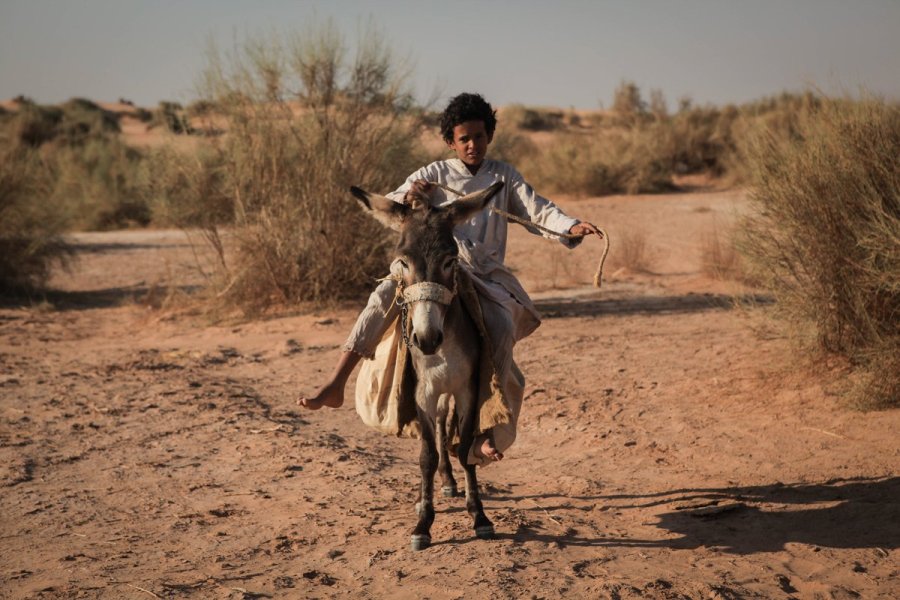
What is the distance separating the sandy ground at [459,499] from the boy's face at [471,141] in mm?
2067

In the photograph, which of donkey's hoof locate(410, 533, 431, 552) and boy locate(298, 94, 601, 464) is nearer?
donkey's hoof locate(410, 533, 431, 552)

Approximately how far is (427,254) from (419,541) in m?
1.53

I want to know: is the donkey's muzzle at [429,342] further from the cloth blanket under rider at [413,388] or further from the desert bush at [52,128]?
the desert bush at [52,128]

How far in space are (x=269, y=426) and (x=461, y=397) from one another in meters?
3.05

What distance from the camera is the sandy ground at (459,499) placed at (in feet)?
14.6

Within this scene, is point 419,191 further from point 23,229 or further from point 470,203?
point 23,229

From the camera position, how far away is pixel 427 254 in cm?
424

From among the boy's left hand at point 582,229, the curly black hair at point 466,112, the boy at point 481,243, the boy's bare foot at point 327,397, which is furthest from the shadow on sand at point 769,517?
the curly black hair at point 466,112

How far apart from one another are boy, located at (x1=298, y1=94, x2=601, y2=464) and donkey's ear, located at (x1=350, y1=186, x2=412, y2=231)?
225mm

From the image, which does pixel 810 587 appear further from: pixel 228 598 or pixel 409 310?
pixel 228 598

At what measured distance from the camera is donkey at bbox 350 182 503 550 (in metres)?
4.16

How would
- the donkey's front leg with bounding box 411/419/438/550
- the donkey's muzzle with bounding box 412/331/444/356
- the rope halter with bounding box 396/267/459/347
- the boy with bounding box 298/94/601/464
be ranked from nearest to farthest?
1. the donkey's muzzle with bounding box 412/331/444/356
2. the rope halter with bounding box 396/267/459/347
3. the donkey's front leg with bounding box 411/419/438/550
4. the boy with bounding box 298/94/601/464

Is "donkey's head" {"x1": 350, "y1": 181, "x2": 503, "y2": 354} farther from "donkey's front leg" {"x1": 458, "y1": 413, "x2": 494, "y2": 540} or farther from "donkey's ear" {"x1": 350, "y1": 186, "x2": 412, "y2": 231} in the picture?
"donkey's front leg" {"x1": 458, "y1": 413, "x2": 494, "y2": 540}

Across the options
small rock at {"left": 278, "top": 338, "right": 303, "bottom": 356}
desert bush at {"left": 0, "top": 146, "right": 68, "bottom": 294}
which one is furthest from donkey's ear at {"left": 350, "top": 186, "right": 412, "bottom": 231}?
desert bush at {"left": 0, "top": 146, "right": 68, "bottom": 294}
